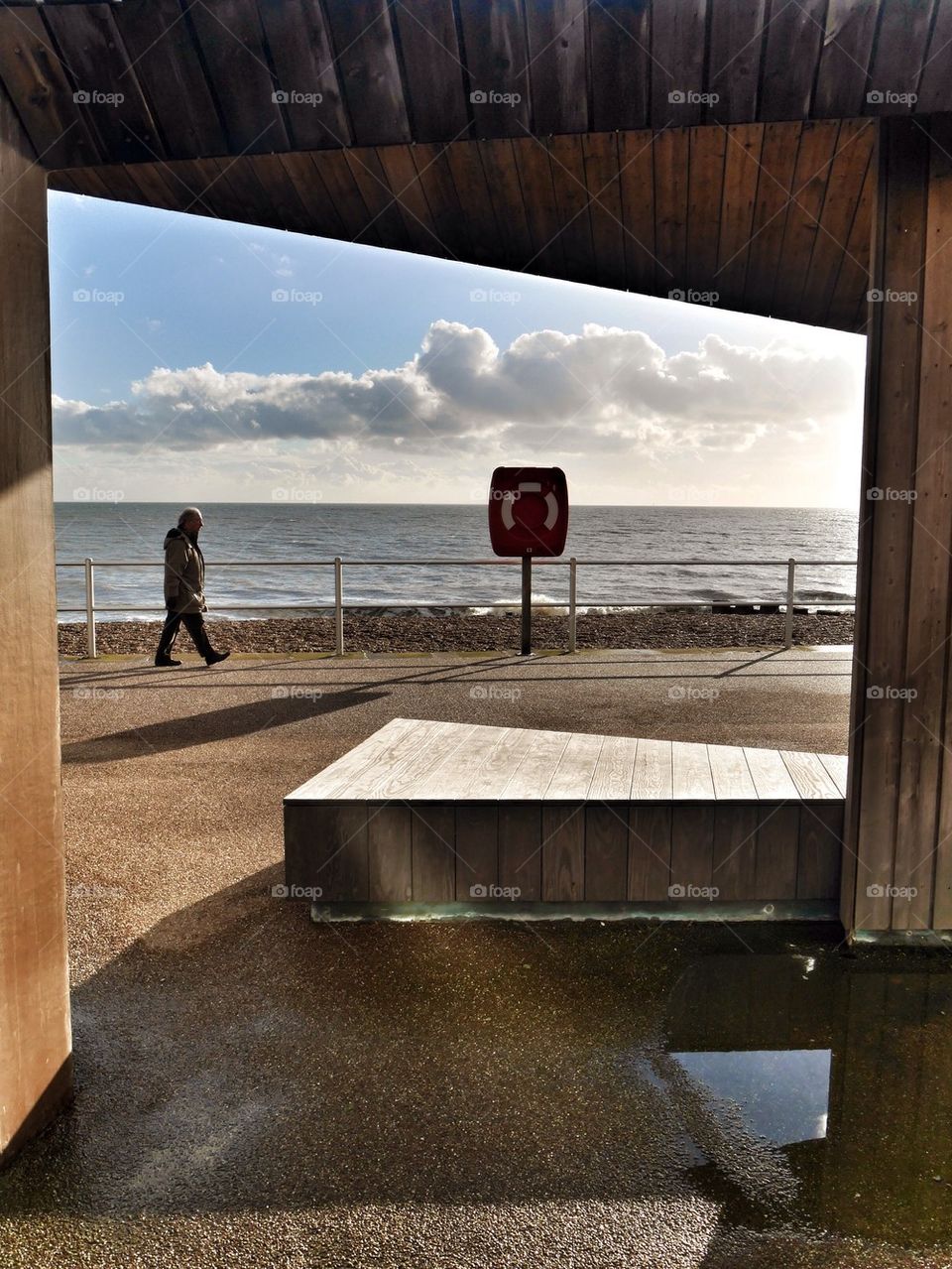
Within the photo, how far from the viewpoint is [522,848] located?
11.1ft

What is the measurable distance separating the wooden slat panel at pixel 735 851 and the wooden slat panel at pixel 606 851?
1.06 feet

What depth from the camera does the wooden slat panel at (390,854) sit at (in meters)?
3.35

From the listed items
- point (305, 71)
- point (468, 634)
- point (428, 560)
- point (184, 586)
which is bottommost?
point (468, 634)

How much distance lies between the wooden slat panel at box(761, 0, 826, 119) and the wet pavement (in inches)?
97.0

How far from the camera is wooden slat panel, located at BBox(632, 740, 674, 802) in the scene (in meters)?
3.40

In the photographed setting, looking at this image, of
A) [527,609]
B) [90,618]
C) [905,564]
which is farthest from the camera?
[527,609]

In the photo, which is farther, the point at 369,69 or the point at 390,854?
the point at 390,854

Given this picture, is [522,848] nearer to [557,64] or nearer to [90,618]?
[557,64]

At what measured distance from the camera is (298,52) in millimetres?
2270

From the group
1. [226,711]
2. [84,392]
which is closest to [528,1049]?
[226,711]

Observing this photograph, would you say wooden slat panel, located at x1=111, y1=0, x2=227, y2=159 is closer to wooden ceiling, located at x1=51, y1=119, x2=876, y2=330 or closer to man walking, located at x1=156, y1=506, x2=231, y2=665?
wooden ceiling, located at x1=51, y1=119, x2=876, y2=330

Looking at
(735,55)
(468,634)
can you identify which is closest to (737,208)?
(735,55)

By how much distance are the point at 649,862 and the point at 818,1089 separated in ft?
3.43

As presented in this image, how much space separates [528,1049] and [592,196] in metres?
3.27
